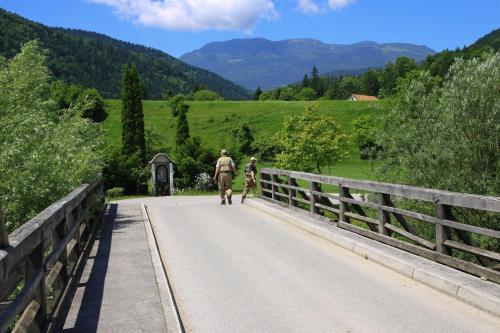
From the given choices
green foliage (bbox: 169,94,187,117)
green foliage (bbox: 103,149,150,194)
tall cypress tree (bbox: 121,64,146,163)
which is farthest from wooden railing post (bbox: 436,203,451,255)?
green foliage (bbox: 169,94,187,117)

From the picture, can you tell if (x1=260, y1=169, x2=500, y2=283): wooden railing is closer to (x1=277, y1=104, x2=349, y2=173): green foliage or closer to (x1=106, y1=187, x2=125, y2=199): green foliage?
(x1=277, y1=104, x2=349, y2=173): green foliage

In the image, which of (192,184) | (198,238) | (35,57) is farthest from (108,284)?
(192,184)

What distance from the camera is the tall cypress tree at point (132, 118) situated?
38.9m

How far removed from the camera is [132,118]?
39.4 m

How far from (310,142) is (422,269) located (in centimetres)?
2835

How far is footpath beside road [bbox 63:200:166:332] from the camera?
5473mm

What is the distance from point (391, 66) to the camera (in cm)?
13950

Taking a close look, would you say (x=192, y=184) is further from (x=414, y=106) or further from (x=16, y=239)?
(x=16, y=239)

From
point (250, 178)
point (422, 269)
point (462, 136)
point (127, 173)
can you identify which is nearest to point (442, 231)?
point (422, 269)

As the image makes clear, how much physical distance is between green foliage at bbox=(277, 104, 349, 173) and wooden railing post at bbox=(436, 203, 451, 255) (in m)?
27.5

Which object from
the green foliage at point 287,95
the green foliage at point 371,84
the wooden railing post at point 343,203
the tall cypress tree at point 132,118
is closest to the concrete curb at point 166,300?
the wooden railing post at point 343,203

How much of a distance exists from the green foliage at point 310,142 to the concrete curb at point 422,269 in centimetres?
2363

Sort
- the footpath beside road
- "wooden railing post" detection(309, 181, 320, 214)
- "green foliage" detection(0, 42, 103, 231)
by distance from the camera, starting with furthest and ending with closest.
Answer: "wooden railing post" detection(309, 181, 320, 214), "green foliage" detection(0, 42, 103, 231), the footpath beside road

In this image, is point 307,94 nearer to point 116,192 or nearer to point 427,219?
point 116,192
